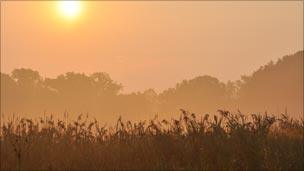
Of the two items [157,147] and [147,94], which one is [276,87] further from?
[157,147]

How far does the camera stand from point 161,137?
32.8 feet

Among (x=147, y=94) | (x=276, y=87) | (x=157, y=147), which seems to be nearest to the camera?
(x=157, y=147)

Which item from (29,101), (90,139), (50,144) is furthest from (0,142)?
(29,101)

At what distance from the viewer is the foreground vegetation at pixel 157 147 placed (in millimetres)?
8680

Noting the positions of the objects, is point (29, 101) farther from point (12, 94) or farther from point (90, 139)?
point (90, 139)

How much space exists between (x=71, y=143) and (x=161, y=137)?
5.83 feet

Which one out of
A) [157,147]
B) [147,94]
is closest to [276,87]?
[147,94]

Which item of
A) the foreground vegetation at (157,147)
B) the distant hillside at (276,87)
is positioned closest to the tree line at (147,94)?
the distant hillside at (276,87)

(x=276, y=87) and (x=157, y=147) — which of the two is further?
(x=276, y=87)

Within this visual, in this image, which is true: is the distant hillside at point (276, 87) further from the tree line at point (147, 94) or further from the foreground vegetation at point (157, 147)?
the foreground vegetation at point (157, 147)

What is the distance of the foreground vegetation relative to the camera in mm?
8680

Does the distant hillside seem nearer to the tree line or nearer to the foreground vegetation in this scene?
the tree line

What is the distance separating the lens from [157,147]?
31.7ft

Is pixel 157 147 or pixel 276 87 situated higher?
pixel 276 87
